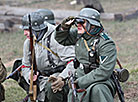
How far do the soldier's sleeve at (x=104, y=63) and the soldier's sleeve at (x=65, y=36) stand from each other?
2.73 feet

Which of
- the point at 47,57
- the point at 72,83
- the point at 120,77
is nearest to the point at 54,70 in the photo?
the point at 47,57

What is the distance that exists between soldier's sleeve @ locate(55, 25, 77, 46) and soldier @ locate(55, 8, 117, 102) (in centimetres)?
35

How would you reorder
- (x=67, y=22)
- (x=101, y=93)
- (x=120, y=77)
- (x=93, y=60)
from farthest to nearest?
(x=67, y=22), (x=120, y=77), (x=93, y=60), (x=101, y=93)

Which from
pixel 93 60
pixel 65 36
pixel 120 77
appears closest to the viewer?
pixel 93 60

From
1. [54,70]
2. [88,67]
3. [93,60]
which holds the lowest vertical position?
[54,70]

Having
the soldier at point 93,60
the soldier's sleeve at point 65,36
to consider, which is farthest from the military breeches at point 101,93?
the soldier's sleeve at point 65,36

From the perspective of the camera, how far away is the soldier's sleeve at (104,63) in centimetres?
420

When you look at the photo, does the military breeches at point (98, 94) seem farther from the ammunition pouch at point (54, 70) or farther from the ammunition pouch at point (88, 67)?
the ammunition pouch at point (54, 70)

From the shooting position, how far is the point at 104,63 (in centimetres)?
420

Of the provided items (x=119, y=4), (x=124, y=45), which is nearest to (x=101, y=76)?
(x=124, y=45)

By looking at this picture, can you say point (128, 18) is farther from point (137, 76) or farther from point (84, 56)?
point (84, 56)

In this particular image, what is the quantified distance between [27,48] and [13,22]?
12.0 m

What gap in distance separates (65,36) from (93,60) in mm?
829

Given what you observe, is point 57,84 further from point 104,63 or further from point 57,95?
point 104,63
